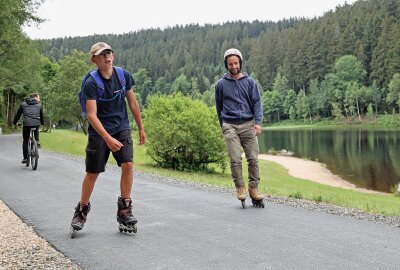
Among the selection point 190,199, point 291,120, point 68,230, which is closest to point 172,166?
point 190,199

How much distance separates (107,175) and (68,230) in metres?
7.58

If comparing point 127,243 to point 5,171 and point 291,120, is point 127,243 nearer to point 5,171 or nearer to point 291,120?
point 5,171

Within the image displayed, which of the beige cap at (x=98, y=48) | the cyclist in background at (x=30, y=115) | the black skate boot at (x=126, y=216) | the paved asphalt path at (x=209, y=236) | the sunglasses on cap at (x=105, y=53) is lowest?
the paved asphalt path at (x=209, y=236)

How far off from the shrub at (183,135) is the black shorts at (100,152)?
19.4m

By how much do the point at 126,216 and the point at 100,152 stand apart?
89 cm

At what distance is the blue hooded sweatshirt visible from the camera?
26.7 ft

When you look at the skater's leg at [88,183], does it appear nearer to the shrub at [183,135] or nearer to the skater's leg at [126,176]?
the skater's leg at [126,176]

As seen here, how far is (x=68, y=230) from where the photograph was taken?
259 inches

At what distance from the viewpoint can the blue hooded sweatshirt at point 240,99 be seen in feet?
26.7

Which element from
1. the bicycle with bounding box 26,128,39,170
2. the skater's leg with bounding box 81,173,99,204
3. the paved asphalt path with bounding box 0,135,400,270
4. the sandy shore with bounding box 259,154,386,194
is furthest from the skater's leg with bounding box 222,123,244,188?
the sandy shore with bounding box 259,154,386,194

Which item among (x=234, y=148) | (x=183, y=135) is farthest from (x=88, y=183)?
(x=183, y=135)

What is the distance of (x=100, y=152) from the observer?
595cm

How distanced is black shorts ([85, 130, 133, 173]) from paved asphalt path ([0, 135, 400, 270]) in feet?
2.99

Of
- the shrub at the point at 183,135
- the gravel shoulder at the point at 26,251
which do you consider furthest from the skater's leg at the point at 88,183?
the shrub at the point at 183,135
